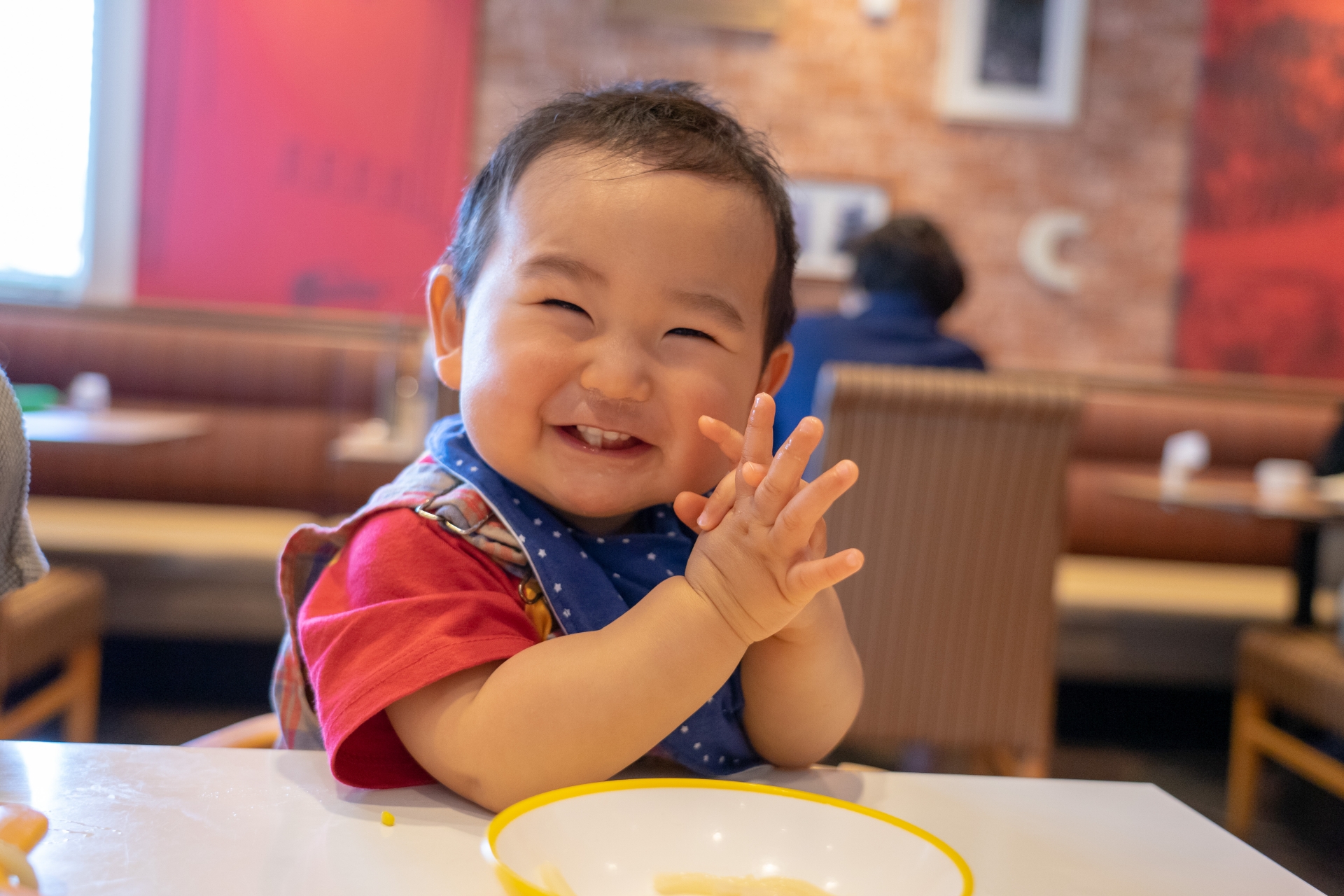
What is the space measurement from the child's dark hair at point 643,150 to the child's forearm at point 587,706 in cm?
33

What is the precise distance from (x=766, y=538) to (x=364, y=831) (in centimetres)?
25

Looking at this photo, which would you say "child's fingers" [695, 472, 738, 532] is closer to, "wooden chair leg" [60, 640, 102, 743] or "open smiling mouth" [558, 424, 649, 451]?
"open smiling mouth" [558, 424, 649, 451]

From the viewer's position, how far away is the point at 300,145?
182 inches

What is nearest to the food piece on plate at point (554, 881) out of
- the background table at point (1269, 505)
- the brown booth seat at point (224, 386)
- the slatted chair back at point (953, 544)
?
the slatted chair back at point (953, 544)

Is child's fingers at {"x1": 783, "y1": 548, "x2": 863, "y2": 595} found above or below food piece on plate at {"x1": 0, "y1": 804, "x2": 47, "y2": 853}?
above

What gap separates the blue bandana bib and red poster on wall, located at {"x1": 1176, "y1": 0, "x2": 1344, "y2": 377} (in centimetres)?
470

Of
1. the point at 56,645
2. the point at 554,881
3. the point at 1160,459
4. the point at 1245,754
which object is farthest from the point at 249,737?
the point at 1160,459

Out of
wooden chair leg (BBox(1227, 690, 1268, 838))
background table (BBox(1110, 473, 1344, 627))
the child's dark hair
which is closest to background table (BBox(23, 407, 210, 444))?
the child's dark hair

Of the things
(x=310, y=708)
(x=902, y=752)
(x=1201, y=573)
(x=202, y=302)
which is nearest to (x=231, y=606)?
(x=202, y=302)

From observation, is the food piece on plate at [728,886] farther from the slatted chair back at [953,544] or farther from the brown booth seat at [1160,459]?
the brown booth seat at [1160,459]

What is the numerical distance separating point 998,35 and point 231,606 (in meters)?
3.93

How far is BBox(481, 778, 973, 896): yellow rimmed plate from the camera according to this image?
0.47 meters

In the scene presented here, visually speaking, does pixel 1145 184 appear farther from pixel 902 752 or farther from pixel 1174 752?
pixel 902 752

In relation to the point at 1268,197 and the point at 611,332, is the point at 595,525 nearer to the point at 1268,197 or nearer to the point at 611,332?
the point at 611,332
